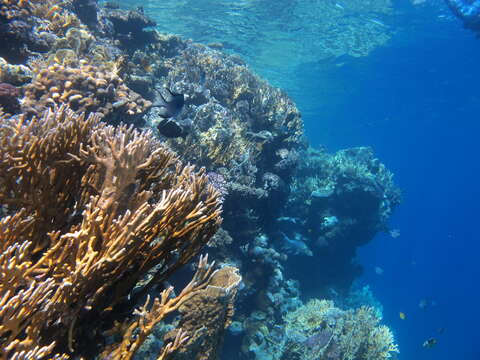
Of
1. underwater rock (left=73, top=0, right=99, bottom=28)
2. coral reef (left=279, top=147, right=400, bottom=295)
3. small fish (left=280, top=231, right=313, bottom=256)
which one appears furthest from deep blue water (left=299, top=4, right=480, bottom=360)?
underwater rock (left=73, top=0, right=99, bottom=28)

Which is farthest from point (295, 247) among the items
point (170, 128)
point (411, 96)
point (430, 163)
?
point (430, 163)

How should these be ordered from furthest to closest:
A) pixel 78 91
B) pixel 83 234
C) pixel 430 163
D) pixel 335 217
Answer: pixel 430 163 → pixel 335 217 → pixel 78 91 → pixel 83 234

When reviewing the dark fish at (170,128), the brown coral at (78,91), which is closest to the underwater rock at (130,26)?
the brown coral at (78,91)

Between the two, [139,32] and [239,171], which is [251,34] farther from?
[239,171]

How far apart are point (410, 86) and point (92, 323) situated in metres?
52.6

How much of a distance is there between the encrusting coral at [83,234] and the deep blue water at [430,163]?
22.5m

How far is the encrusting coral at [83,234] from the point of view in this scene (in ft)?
5.58

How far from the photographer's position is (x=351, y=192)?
46.1ft

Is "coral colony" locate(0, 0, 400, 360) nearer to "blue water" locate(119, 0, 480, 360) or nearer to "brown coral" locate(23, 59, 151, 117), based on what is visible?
"brown coral" locate(23, 59, 151, 117)

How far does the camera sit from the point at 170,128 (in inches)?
215

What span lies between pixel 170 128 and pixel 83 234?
3905 millimetres

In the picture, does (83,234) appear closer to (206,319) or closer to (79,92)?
(206,319)

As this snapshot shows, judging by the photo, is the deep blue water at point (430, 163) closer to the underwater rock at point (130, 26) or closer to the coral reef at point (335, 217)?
the coral reef at point (335, 217)

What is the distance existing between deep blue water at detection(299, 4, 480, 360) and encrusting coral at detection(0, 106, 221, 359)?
22.5m
